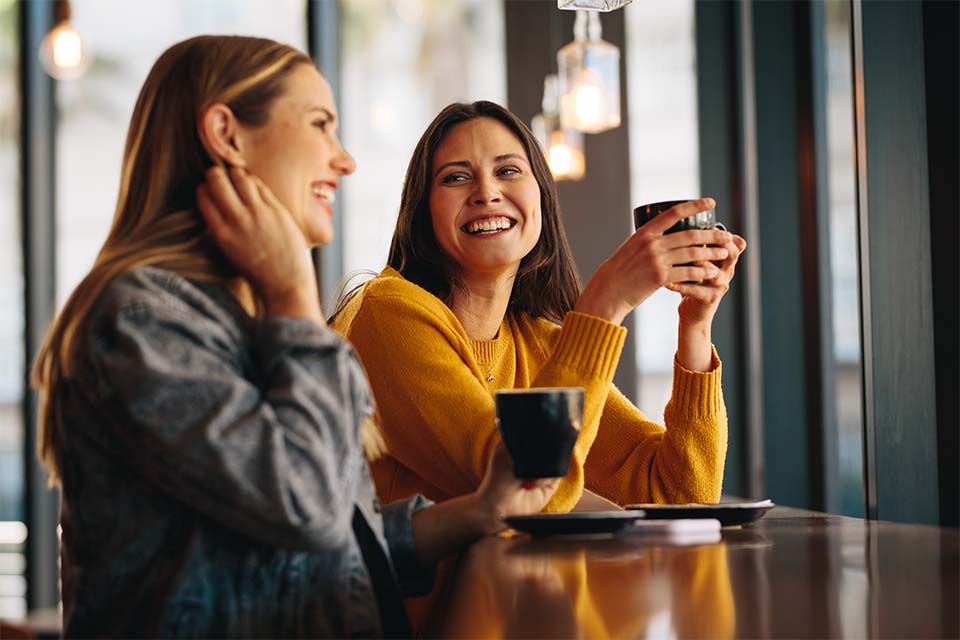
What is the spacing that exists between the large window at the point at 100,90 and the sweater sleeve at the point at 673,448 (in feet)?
12.3

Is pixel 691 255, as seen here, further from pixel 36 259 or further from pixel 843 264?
pixel 36 259

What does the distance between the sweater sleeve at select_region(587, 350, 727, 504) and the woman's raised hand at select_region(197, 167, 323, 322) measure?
2.67 ft

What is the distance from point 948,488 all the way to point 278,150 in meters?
1.56

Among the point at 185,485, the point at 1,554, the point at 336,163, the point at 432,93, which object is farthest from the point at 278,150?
the point at 1,554

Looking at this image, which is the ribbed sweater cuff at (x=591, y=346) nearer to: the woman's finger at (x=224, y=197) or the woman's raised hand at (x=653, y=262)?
the woman's raised hand at (x=653, y=262)

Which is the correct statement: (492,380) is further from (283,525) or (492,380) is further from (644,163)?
(644,163)

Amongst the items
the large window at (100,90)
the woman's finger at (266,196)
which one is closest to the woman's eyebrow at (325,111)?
the woman's finger at (266,196)

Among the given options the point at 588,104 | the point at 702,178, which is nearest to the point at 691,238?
the point at 588,104

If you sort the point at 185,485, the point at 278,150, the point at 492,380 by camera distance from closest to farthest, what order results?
the point at 185,485
the point at 278,150
the point at 492,380

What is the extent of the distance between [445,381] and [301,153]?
495 mm

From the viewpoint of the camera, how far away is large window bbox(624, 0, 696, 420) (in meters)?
4.32

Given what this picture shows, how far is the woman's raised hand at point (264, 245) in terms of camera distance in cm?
120

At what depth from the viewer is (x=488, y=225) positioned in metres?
1.92

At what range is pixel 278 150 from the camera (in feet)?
4.26
